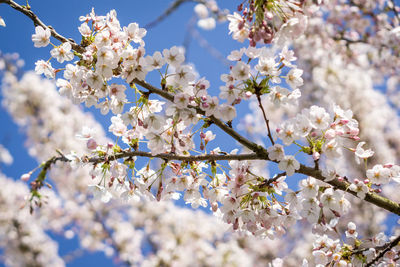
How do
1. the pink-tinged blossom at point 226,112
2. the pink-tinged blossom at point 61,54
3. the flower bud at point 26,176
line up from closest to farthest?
the flower bud at point 26,176, the pink-tinged blossom at point 226,112, the pink-tinged blossom at point 61,54

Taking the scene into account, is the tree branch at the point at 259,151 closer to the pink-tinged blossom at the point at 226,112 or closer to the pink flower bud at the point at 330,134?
the pink-tinged blossom at the point at 226,112

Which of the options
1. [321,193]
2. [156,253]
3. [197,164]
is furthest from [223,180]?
[156,253]

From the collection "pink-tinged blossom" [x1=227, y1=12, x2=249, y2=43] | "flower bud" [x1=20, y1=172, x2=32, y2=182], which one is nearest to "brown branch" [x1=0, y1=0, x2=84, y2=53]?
"flower bud" [x1=20, y1=172, x2=32, y2=182]

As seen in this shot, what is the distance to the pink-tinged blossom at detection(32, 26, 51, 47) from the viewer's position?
1.71m

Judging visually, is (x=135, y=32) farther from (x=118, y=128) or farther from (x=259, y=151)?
(x=259, y=151)

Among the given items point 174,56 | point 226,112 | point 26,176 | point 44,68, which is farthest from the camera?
point 44,68

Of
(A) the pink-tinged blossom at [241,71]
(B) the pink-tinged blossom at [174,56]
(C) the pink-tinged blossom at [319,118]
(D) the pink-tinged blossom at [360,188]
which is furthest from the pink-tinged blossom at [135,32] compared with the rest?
(D) the pink-tinged blossom at [360,188]

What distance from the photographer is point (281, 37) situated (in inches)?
64.8

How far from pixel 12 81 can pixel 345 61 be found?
9070 millimetres

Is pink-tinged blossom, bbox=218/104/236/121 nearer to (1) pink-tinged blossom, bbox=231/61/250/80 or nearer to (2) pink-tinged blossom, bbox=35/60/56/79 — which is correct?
(1) pink-tinged blossom, bbox=231/61/250/80

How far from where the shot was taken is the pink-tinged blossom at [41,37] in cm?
171

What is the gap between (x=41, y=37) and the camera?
5.73 feet

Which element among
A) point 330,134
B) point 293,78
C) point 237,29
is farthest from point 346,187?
point 237,29

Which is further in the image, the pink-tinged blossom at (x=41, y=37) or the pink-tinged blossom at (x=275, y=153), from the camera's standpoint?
the pink-tinged blossom at (x=41, y=37)
